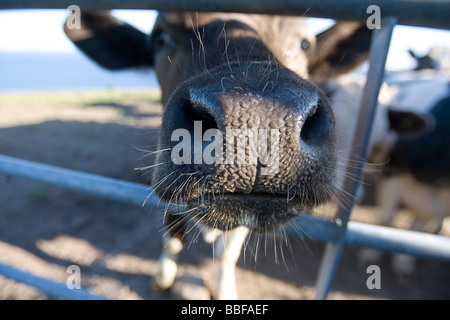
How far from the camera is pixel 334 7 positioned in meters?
0.97

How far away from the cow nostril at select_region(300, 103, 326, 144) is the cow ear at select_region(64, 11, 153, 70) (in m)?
2.23

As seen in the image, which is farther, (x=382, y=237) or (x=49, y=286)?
(x=49, y=286)

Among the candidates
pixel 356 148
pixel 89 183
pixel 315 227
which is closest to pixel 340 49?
pixel 356 148

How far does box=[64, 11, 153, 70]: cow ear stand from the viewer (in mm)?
2553

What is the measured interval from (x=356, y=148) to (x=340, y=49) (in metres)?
1.82

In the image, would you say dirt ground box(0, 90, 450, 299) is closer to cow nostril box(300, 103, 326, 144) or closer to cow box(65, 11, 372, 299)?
cow box(65, 11, 372, 299)

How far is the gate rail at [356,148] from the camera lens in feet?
3.16

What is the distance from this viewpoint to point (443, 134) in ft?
11.8

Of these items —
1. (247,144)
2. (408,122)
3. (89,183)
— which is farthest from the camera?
(408,122)

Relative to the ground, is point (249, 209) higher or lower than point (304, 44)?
lower

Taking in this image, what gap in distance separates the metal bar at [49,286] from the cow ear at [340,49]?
7.53ft

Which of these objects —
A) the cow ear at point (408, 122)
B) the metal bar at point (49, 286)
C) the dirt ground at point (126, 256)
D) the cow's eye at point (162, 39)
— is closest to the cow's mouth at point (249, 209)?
the metal bar at point (49, 286)

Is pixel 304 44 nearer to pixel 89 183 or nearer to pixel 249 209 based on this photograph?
pixel 249 209
